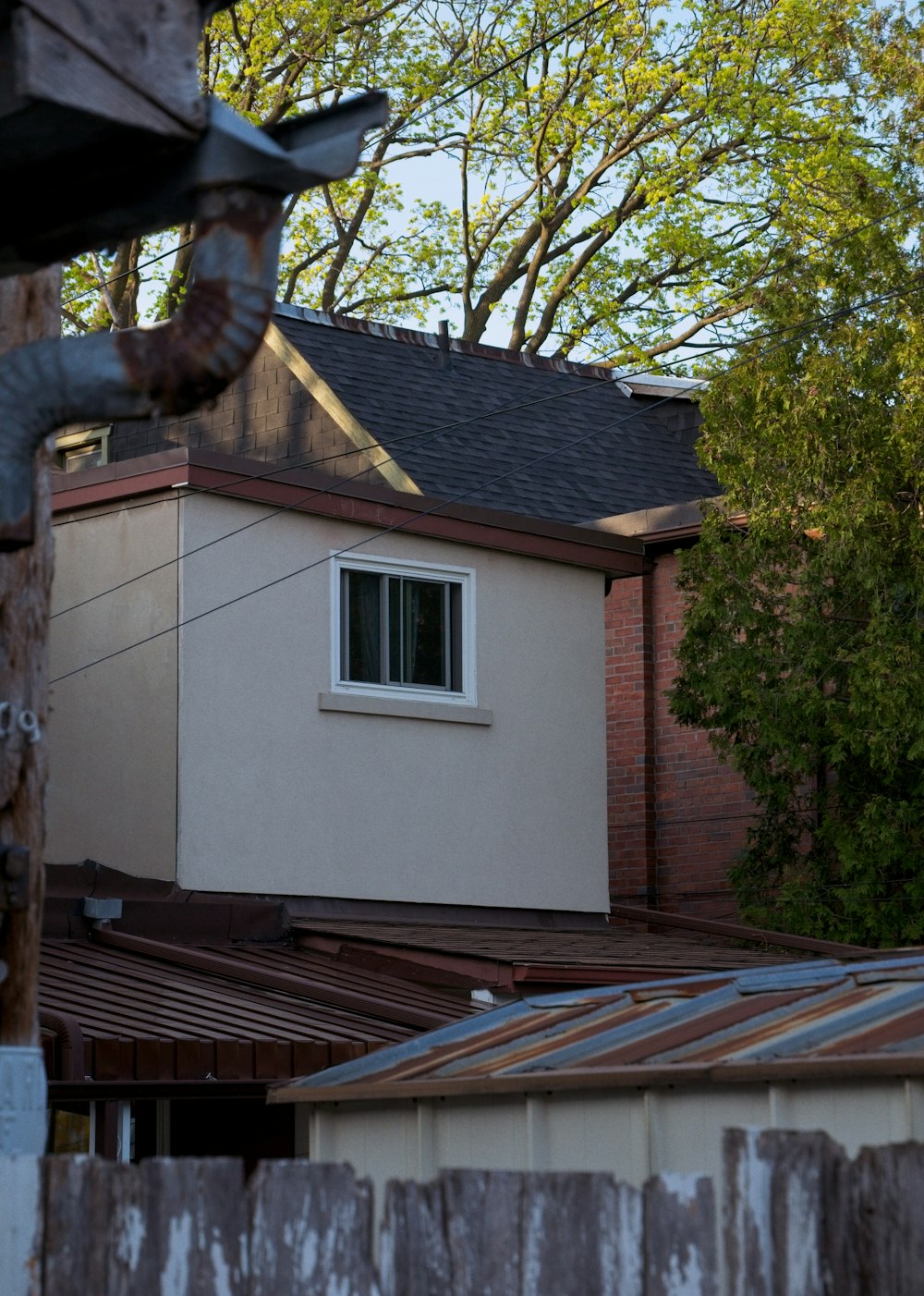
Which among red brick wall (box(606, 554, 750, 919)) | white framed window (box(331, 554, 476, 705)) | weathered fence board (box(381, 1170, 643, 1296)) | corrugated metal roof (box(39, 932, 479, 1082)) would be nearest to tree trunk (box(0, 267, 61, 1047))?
weathered fence board (box(381, 1170, 643, 1296))

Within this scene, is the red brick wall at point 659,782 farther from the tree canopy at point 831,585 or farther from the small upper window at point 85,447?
the small upper window at point 85,447

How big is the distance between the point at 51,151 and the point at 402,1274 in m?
1.82

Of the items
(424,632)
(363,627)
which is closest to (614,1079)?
(363,627)

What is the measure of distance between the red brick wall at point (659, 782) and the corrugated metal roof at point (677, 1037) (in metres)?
9.12

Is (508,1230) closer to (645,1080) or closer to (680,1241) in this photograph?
(680,1241)

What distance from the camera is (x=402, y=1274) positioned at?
3012 mm

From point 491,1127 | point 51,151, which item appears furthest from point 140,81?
point 491,1127

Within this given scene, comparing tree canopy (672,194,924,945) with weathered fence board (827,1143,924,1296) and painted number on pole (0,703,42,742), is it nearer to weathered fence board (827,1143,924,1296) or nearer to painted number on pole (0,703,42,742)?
Result: painted number on pole (0,703,42,742)

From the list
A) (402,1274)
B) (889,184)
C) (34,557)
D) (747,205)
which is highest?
(747,205)

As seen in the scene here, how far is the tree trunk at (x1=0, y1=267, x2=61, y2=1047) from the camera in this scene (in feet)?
12.9

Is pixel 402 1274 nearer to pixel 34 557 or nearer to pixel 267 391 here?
pixel 34 557

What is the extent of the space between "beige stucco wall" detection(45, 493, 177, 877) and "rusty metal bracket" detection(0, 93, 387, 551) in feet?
36.6

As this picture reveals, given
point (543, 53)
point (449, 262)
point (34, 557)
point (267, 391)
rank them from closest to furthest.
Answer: point (34, 557), point (267, 391), point (543, 53), point (449, 262)

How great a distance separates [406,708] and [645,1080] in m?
8.63
